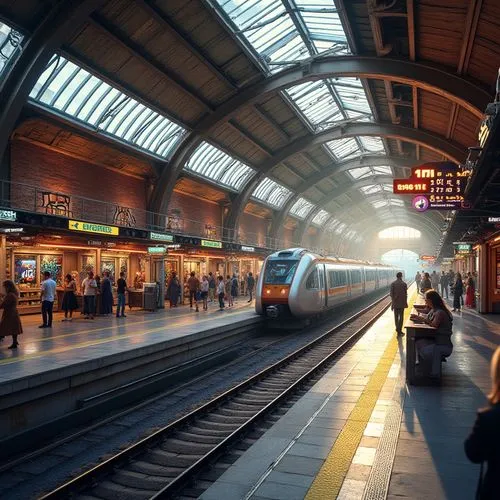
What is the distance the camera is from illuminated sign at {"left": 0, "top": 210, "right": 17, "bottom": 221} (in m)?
12.1

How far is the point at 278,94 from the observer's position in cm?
2583

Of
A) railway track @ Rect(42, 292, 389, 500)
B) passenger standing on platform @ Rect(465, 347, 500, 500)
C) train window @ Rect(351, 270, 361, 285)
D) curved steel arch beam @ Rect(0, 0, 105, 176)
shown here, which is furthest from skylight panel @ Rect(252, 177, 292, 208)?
passenger standing on platform @ Rect(465, 347, 500, 500)

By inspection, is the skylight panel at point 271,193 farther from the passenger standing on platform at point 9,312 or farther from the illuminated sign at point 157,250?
the passenger standing on platform at point 9,312

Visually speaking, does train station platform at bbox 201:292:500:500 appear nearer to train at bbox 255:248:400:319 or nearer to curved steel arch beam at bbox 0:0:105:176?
train at bbox 255:248:400:319

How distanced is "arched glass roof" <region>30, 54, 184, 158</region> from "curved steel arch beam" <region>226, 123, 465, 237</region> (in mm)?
9507

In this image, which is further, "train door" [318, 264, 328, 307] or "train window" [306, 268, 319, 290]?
"train door" [318, 264, 328, 307]

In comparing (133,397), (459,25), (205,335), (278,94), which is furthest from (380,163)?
(133,397)

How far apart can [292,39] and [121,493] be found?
64.6 ft

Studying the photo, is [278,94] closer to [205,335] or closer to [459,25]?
[459,25]

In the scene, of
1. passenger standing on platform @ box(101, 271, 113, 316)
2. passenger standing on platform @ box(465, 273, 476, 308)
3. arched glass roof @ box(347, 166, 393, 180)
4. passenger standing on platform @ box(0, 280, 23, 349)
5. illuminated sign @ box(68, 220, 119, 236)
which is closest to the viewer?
passenger standing on platform @ box(0, 280, 23, 349)

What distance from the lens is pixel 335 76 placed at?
2219 centimetres

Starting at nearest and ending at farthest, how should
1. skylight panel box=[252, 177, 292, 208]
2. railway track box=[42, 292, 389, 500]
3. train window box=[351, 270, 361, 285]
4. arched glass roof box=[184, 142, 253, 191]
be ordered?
1. railway track box=[42, 292, 389, 500]
2. train window box=[351, 270, 361, 285]
3. arched glass roof box=[184, 142, 253, 191]
4. skylight panel box=[252, 177, 292, 208]

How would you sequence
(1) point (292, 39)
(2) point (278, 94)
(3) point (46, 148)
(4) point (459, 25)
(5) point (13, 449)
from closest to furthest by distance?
(5) point (13, 449)
(4) point (459, 25)
(3) point (46, 148)
(1) point (292, 39)
(2) point (278, 94)

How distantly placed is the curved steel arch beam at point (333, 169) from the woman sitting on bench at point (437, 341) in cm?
2995
